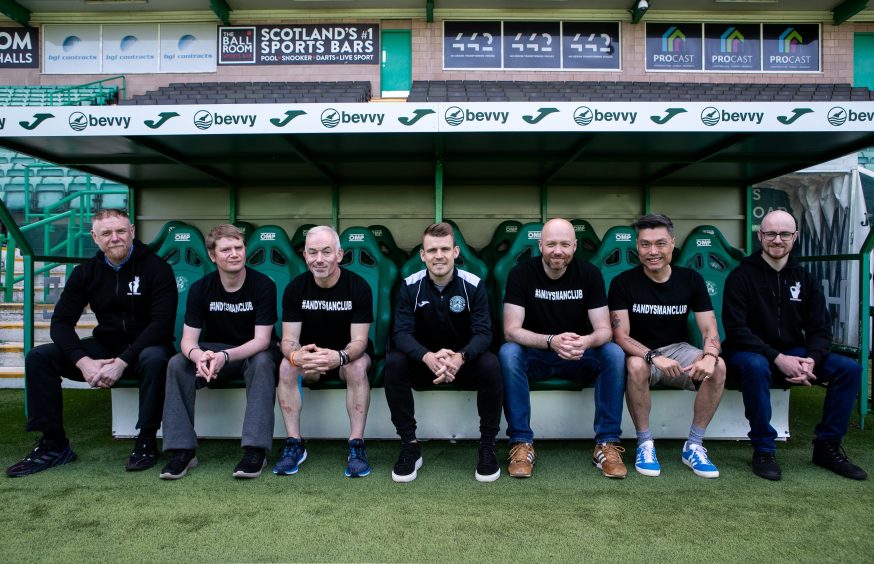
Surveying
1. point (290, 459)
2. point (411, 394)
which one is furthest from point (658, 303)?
point (290, 459)

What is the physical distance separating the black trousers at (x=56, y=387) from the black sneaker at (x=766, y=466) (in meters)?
3.21

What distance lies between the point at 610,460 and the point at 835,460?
1.20 m

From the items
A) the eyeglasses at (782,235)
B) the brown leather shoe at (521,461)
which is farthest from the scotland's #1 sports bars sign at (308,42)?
the brown leather shoe at (521,461)

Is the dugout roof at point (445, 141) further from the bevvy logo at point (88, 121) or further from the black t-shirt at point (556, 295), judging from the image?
the black t-shirt at point (556, 295)

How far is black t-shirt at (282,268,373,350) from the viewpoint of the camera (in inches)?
113

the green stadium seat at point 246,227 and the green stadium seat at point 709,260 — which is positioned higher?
the green stadium seat at point 246,227

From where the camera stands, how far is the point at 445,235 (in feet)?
9.23

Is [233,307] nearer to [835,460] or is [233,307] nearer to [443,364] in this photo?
[443,364]

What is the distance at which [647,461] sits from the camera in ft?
8.88

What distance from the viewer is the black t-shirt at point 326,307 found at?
9.46ft

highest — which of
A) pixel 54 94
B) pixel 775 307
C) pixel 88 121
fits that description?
pixel 54 94

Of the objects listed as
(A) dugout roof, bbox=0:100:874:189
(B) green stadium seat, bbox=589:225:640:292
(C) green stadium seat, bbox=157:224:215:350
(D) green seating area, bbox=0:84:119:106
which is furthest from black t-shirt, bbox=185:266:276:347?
(D) green seating area, bbox=0:84:119:106

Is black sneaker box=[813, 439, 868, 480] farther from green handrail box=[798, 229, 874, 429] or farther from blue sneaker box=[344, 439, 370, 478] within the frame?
blue sneaker box=[344, 439, 370, 478]

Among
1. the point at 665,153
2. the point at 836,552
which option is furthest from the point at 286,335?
the point at 665,153
